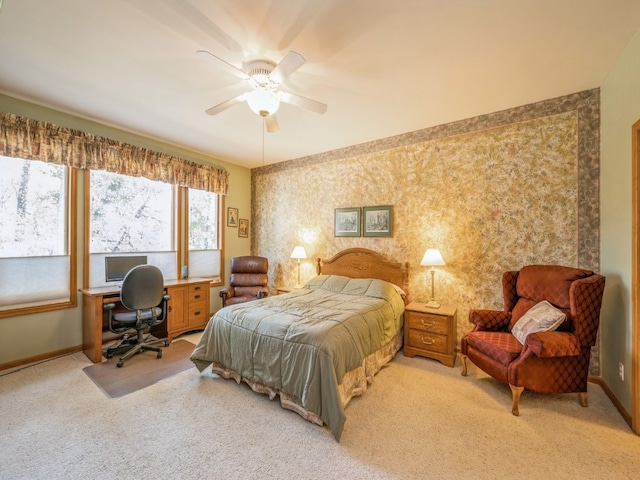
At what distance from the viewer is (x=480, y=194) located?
3359 mm

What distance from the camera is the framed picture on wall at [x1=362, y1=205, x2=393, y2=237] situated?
4.04m

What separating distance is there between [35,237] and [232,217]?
275 centimetres

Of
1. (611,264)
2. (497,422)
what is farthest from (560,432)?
(611,264)

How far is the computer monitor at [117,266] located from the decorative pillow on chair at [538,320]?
4.62 meters

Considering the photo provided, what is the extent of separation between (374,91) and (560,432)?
3.28 m

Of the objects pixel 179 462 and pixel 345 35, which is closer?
pixel 179 462

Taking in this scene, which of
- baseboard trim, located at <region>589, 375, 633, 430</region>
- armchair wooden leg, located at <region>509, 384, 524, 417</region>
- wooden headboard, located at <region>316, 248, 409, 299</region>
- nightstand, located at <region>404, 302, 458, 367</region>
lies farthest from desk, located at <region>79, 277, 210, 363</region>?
baseboard trim, located at <region>589, 375, 633, 430</region>

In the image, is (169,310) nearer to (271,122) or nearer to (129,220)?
(129,220)

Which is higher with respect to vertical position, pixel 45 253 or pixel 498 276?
pixel 45 253

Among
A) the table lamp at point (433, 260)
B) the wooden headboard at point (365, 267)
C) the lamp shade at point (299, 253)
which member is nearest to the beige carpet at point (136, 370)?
the lamp shade at point (299, 253)

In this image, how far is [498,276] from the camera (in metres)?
3.25

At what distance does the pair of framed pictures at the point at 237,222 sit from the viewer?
5330 mm

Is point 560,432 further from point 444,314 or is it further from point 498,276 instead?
point 498,276

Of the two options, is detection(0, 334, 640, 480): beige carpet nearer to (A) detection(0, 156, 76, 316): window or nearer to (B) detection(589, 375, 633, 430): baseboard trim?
(B) detection(589, 375, 633, 430): baseboard trim
